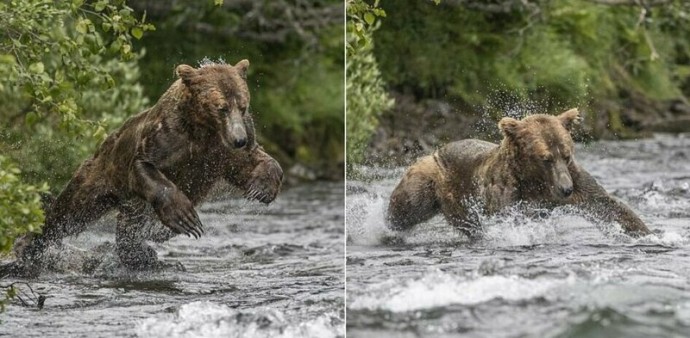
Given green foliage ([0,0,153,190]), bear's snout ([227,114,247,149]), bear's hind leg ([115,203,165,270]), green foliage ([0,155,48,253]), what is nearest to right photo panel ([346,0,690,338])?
bear's snout ([227,114,247,149])

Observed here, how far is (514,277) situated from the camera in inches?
188

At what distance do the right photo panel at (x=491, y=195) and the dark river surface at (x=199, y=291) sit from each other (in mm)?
374

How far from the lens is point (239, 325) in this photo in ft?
17.2

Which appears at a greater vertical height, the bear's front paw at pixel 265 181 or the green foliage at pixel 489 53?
the green foliage at pixel 489 53

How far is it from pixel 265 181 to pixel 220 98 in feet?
1.42

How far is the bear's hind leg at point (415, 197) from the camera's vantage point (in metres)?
6.23

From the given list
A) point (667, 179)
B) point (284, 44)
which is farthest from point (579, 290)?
point (284, 44)

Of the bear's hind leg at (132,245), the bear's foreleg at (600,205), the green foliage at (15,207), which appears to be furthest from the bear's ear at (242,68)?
the bear's foreleg at (600,205)

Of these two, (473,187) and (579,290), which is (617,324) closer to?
(579,290)

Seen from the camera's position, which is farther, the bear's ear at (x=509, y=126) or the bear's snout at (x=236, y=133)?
the bear's ear at (x=509, y=126)

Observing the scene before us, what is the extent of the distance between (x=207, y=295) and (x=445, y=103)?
1599mm

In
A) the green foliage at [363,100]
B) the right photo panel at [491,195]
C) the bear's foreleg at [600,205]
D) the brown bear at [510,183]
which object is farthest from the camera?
the green foliage at [363,100]

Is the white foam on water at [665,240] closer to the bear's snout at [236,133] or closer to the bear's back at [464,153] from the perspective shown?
the bear's back at [464,153]

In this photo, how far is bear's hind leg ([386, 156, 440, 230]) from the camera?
623cm
